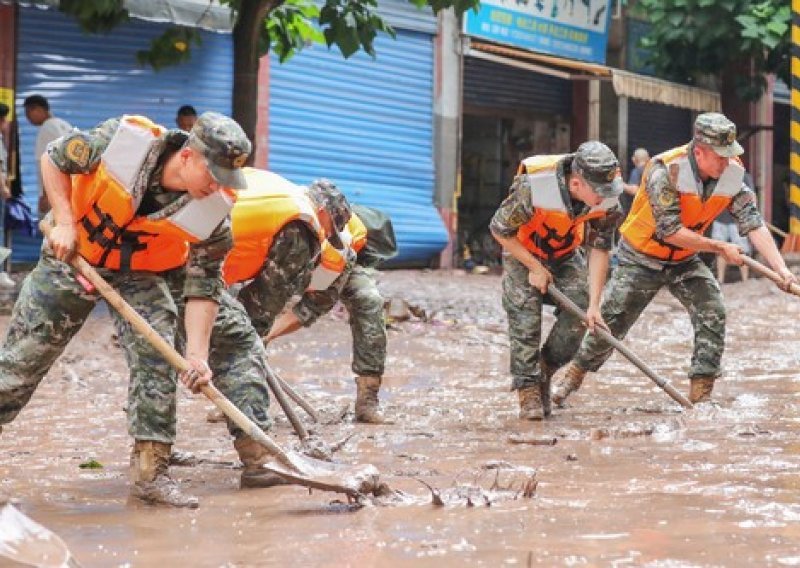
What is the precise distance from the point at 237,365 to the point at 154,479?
64 cm

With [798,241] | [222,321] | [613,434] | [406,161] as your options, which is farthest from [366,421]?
[798,241]

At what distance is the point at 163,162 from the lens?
16.4ft

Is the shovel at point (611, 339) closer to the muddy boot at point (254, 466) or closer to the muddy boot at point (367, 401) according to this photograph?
the muddy boot at point (367, 401)

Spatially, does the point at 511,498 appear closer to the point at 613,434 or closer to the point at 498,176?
the point at 613,434

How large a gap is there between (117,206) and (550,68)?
14344mm

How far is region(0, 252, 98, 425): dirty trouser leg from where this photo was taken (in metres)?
5.11

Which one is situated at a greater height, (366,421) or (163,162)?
(163,162)

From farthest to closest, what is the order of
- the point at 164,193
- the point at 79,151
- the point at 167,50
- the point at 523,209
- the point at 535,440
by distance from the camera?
the point at 167,50
the point at 523,209
the point at 535,440
the point at 164,193
the point at 79,151

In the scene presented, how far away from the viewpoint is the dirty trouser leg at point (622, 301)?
25.8 feet

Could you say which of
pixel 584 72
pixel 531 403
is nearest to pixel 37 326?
pixel 531 403

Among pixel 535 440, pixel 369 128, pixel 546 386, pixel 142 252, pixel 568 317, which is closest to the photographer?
pixel 142 252

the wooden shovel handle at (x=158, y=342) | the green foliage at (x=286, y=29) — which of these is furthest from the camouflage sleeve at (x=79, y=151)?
the green foliage at (x=286, y=29)

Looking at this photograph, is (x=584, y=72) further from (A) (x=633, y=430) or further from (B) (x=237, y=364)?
(B) (x=237, y=364)

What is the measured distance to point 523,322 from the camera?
745cm
